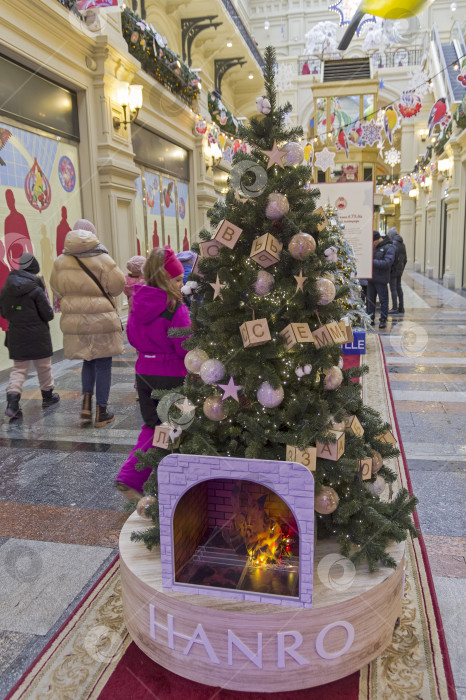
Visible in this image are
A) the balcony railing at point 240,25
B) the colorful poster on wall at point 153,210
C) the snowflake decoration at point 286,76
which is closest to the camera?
the colorful poster on wall at point 153,210

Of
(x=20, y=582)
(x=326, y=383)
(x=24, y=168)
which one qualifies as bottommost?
(x=20, y=582)

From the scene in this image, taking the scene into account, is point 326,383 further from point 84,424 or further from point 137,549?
point 84,424

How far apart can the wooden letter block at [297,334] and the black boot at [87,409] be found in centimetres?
321

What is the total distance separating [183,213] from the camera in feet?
43.1

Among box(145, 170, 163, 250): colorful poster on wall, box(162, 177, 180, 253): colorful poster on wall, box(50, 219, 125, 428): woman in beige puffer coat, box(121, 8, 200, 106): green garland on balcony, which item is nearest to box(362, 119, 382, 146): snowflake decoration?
box(121, 8, 200, 106): green garland on balcony

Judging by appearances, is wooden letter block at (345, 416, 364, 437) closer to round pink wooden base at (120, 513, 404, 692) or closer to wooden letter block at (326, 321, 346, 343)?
wooden letter block at (326, 321, 346, 343)

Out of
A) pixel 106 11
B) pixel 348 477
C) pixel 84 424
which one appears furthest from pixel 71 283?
pixel 106 11

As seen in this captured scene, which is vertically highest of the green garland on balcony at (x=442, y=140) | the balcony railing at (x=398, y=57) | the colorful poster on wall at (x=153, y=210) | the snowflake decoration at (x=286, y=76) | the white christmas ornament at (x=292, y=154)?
the balcony railing at (x=398, y=57)

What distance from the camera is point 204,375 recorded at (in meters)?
1.92

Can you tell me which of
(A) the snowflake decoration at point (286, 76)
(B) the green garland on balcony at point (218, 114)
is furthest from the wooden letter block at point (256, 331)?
(A) the snowflake decoration at point (286, 76)

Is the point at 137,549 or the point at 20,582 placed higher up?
the point at 137,549

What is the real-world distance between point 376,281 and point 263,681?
26.1 feet

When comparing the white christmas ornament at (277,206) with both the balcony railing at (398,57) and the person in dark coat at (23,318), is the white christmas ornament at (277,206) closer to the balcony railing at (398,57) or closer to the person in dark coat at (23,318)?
the person in dark coat at (23,318)

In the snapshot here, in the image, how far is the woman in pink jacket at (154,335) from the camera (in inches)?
119
